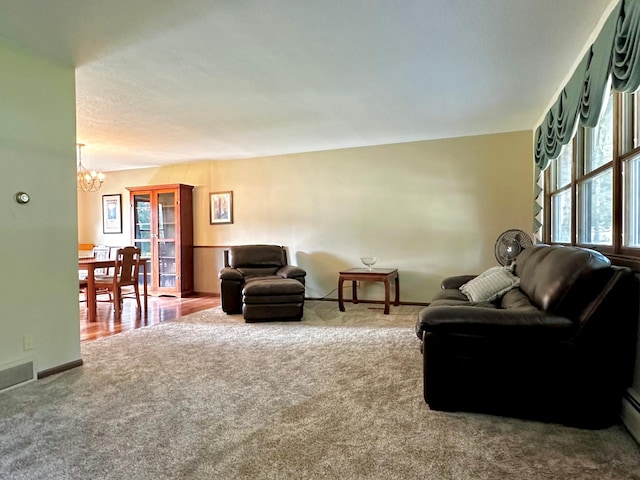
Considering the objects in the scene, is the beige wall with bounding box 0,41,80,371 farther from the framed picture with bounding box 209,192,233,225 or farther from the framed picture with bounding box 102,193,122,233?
the framed picture with bounding box 102,193,122,233

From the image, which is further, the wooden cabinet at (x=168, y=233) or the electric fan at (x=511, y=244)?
the wooden cabinet at (x=168, y=233)

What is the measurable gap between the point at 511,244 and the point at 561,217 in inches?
23.6

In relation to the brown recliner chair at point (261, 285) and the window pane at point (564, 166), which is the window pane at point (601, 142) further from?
the brown recliner chair at point (261, 285)

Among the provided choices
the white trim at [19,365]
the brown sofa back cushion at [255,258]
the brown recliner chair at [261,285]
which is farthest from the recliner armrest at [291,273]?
the white trim at [19,365]

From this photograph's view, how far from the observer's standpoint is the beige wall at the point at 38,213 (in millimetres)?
2562

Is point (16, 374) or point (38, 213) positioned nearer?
point (16, 374)

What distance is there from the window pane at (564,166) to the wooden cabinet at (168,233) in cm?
548

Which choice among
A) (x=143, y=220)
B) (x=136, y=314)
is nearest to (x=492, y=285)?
(x=136, y=314)

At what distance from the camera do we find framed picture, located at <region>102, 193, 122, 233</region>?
740 centimetres

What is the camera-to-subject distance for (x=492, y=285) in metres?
3.12

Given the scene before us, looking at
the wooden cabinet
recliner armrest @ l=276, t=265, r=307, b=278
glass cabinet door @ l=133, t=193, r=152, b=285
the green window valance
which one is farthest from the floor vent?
glass cabinet door @ l=133, t=193, r=152, b=285

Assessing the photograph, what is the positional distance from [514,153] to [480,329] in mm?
3675

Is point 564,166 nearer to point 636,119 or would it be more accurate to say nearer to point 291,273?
point 636,119

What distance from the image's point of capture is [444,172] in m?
5.21
